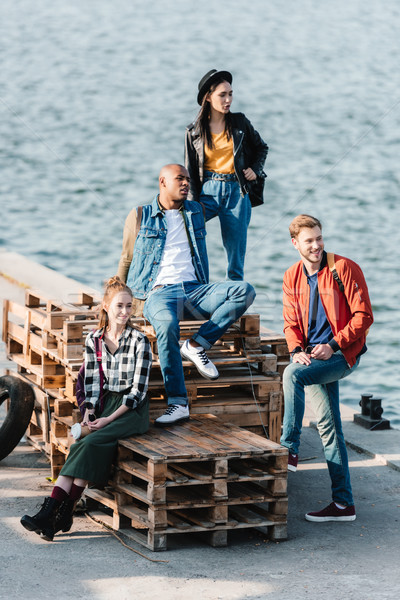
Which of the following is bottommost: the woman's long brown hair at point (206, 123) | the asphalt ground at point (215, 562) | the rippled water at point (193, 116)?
the asphalt ground at point (215, 562)

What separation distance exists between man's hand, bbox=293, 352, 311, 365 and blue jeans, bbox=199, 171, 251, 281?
6.11 ft

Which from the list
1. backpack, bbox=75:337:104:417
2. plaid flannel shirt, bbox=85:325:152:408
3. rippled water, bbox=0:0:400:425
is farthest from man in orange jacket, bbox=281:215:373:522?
rippled water, bbox=0:0:400:425

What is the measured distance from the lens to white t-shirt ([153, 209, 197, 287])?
282 inches

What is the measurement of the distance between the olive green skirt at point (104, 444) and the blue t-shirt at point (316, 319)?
1.16 metres

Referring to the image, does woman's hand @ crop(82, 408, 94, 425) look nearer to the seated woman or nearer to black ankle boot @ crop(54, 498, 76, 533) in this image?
the seated woman

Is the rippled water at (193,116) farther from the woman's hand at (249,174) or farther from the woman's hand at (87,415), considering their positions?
the woman's hand at (87,415)

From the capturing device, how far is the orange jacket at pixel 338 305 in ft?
20.4

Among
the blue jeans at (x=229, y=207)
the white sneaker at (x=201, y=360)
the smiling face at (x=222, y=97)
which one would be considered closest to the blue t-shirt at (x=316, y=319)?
the white sneaker at (x=201, y=360)

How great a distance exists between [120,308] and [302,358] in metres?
1.17

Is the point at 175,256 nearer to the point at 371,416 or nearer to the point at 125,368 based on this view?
the point at 125,368

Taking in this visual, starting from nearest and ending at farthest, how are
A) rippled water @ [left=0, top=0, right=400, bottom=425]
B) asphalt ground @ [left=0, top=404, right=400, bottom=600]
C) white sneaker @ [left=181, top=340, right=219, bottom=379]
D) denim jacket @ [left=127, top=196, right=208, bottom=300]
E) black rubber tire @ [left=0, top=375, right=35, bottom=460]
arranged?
asphalt ground @ [left=0, top=404, right=400, bottom=600], white sneaker @ [left=181, top=340, right=219, bottom=379], denim jacket @ [left=127, top=196, right=208, bottom=300], black rubber tire @ [left=0, top=375, right=35, bottom=460], rippled water @ [left=0, top=0, right=400, bottom=425]

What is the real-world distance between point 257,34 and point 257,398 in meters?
39.4

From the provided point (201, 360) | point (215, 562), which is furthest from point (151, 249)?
point (215, 562)

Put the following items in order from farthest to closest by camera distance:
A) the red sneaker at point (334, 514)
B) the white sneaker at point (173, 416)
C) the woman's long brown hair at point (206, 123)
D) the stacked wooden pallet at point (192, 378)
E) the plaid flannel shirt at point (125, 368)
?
the woman's long brown hair at point (206, 123), the stacked wooden pallet at point (192, 378), the white sneaker at point (173, 416), the red sneaker at point (334, 514), the plaid flannel shirt at point (125, 368)
